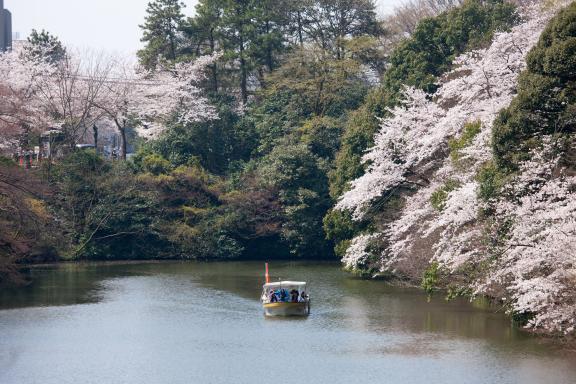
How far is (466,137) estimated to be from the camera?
3162 cm

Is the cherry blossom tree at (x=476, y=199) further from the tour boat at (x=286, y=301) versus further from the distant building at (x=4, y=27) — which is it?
the distant building at (x=4, y=27)

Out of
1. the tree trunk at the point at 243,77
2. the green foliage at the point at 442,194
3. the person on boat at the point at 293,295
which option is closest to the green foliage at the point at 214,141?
the tree trunk at the point at 243,77

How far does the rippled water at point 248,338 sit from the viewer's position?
73.2 ft

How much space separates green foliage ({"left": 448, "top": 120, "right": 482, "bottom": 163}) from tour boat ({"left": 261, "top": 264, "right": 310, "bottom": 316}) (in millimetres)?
6690

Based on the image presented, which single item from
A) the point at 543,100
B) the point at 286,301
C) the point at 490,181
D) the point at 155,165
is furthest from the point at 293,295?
the point at 155,165

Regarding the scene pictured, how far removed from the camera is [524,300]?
23781 mm

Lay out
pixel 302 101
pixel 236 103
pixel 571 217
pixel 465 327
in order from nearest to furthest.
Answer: pixel 571 217, pixel 465 327, pixel 302 101, pixel 236 103

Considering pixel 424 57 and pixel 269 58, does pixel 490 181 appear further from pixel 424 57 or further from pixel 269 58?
pixel 269 58

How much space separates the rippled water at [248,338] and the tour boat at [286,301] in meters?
0.51

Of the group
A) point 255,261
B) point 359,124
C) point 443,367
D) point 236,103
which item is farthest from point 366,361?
point 236,103

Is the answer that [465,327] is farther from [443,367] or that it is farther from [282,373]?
[282,373]

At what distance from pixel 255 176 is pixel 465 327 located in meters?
24.9

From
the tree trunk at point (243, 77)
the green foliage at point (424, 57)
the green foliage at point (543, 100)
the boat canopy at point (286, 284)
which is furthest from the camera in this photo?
the tree trunk at point (243, 77)

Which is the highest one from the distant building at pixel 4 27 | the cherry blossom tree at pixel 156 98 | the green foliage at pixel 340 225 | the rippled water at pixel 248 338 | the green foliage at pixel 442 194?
the distant building at pixel 4 27
